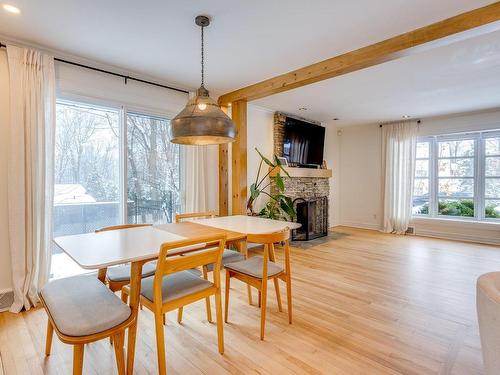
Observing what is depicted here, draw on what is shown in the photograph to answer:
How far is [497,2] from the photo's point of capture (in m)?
2.01

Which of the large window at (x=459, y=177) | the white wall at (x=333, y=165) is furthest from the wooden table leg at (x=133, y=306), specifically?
the large window at (x=459, y=177)

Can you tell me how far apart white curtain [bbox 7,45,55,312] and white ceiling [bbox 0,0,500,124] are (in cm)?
32

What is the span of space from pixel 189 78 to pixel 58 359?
3.08 m

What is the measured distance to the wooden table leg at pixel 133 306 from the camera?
158 centimetres

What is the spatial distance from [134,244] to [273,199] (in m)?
3.15

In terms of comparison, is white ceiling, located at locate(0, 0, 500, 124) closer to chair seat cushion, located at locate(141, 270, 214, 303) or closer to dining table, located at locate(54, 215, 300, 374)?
dining table, located at locate(54, 215, 300, 374)

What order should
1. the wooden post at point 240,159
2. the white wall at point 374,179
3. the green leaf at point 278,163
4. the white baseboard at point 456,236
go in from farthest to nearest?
the white wall at point 374,179 < the white baseboard at point 456,236 < the green leaf at point 278,163 < the wooden post at point 240,159

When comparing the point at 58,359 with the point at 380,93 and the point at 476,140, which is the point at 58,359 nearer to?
the point at 380,93

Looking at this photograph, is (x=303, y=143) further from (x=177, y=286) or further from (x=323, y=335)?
(x=177, y=286)

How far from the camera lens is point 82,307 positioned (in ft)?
4.90

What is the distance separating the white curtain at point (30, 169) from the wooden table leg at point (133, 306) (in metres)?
1.69

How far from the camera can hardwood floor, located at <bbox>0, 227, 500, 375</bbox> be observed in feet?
5.90

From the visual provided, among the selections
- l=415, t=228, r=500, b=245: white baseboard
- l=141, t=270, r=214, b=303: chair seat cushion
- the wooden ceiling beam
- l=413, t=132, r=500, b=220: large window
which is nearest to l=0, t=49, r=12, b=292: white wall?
l=141, t=270, r=214, b=303: chair seat cushion

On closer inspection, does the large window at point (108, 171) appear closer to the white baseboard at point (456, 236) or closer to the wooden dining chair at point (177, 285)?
the wooden dining chair at point (177, 285)
